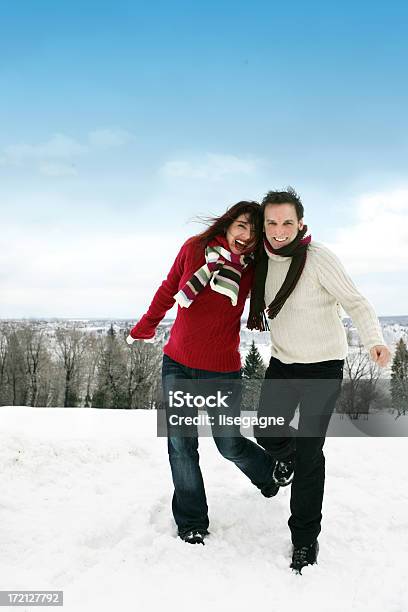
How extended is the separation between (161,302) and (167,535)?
1472 mm

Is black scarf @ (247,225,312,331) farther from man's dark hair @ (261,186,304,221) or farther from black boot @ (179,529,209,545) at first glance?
black boot @ (179,529,209,545)

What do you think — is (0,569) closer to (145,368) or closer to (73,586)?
(73,586)

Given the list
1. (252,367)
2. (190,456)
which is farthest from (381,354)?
(252,367)

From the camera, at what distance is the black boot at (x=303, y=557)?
2.93 metres

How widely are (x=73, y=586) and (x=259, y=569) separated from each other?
3.35 feet

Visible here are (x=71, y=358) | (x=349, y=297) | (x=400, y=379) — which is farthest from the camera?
(x=71, y=358)

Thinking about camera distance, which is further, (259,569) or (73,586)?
(259,569)

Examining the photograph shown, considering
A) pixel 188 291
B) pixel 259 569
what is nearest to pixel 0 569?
pixel 259 569

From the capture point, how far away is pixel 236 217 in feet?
10.2

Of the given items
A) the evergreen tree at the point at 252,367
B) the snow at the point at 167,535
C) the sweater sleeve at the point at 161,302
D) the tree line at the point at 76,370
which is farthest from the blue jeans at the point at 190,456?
the tree line at the point at 76,370

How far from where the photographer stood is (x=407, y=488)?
14.1 ft

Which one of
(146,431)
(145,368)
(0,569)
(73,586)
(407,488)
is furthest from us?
(145,368)
